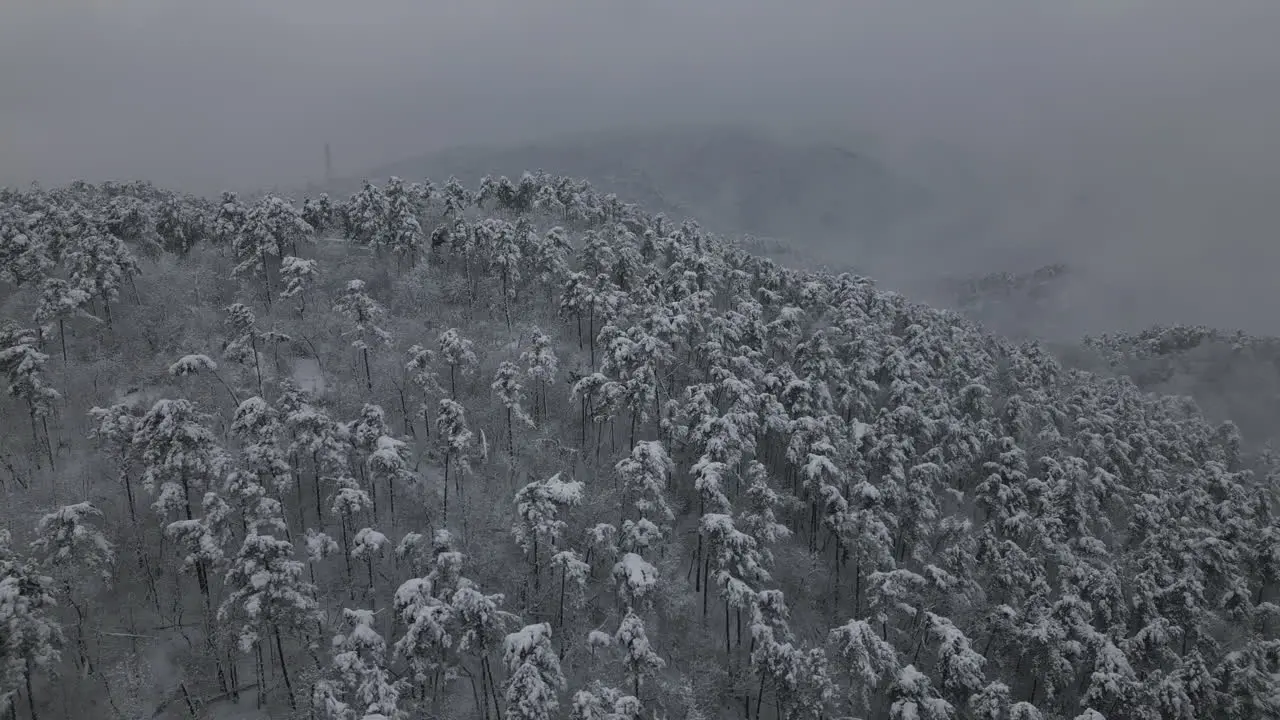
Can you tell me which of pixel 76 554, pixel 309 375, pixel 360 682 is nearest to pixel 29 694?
pixel 76 554

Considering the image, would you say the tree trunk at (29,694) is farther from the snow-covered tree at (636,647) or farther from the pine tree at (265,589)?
the snow-covered tree at (636,647)

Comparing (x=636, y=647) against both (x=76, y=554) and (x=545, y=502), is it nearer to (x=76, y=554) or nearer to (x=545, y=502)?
(x=545, y=502)

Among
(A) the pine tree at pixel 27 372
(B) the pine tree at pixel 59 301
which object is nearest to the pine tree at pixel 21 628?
(A) the pine tree at pixel 27 372

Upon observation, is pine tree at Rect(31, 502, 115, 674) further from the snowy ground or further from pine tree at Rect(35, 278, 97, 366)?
pine tree at Rect(35, 278, 97, 366)

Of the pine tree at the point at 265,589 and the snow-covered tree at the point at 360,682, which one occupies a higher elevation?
the pine tree at the point at 265,589

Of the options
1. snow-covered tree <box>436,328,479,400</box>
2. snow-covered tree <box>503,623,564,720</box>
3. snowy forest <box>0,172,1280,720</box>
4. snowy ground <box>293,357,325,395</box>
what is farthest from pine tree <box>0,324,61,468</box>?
snow-covered tree <box>503,623,564,720</box>

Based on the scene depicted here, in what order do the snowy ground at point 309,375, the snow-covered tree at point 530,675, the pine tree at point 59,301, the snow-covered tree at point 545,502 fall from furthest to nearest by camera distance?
1. the snowy ground at point 309,375
2. the pine tree at point 59,301
3. the snow-covered tree at point 545,502
4. the snow-covered tree at point 530,675

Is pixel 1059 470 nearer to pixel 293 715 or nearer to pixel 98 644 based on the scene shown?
pixel 293 715

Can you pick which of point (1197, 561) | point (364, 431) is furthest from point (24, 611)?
point (1197, 561)
